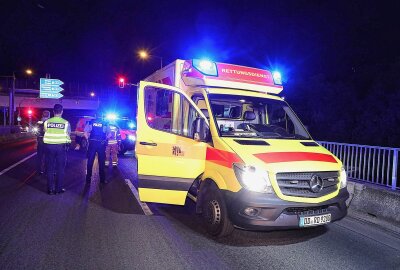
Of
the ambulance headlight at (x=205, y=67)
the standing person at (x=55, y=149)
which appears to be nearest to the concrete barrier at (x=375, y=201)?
A: the ambulance headlight at (x=205, y=67)

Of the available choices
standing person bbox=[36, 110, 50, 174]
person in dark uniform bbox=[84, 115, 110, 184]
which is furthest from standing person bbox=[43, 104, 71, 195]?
standing person bbox=[36, 110, 50, 174]

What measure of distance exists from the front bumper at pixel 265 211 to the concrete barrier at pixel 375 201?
2221 millimetres

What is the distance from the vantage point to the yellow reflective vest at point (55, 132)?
24.7 feet

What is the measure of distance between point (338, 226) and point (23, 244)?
4.72 m

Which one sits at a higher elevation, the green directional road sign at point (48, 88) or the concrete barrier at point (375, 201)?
the green directional road sign at point (48, 88)

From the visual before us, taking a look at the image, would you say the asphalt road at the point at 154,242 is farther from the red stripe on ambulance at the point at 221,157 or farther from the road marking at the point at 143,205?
the red stripe on ambulance at the point at 221,157

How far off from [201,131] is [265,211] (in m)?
1.49

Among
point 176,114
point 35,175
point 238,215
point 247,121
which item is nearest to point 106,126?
point 35,175

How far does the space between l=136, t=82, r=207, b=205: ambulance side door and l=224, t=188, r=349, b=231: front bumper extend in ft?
3.17

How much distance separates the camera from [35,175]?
9.91 m

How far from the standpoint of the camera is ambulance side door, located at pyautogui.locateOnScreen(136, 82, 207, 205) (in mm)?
5410

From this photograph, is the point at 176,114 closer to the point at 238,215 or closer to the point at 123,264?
the point at 238,215

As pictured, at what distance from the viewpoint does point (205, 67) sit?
610 centimetres

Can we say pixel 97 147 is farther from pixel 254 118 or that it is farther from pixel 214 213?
pixel 214 213
